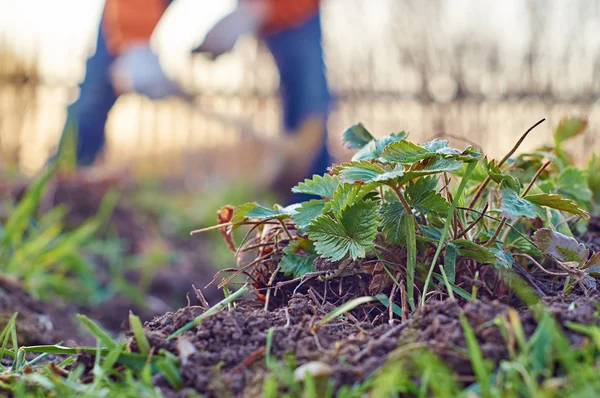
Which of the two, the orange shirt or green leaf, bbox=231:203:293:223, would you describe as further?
the orange shirt

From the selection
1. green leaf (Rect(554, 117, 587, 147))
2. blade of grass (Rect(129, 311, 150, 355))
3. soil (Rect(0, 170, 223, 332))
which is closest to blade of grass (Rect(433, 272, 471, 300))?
blade of grass (Rect(129, 311, 150, 355))

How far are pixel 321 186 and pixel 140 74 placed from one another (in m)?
4.13

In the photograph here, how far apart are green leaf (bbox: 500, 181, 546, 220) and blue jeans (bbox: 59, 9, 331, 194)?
395 cm

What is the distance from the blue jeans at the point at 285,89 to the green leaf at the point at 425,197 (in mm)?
3838

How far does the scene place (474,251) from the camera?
3.40 feet

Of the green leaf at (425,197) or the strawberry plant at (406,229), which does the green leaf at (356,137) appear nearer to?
the strawberry plant at (406,229)

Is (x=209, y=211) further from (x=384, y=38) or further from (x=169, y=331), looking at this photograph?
(x=169, y=331)

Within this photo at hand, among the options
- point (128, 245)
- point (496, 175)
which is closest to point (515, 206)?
point (496, 175)

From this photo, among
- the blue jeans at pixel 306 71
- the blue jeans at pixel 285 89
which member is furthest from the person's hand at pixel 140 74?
the blue jeans at pixel 306 71

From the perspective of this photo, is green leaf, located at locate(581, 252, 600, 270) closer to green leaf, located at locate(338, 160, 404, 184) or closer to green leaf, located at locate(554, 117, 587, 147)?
green leaf, located at locate(338, 160, 404, 184)

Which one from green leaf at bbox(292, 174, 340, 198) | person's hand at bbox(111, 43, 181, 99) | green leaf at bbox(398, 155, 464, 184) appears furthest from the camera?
person's hand at bbox(111, 43, 181, 99)

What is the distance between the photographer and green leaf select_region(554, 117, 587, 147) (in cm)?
155

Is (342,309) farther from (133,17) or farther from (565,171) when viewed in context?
(133,17)

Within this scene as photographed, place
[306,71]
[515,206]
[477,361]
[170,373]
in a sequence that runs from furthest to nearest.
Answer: [306,71], [515,206], [170,373], [477,361]
